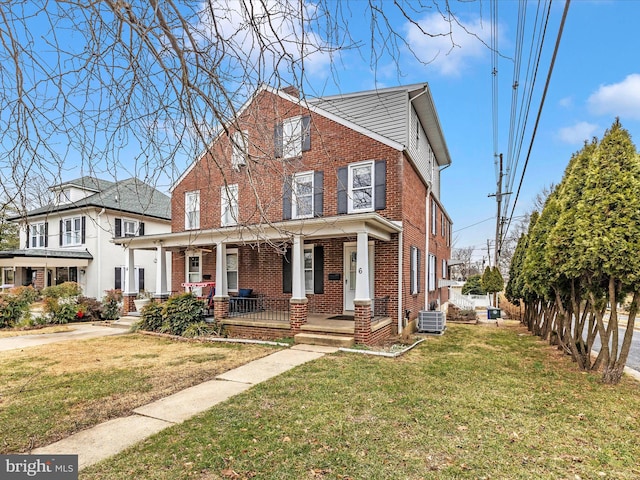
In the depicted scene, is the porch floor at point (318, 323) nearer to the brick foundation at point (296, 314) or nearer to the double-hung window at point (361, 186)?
the brick foundation at point (296, 314)

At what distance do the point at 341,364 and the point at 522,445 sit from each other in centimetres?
365

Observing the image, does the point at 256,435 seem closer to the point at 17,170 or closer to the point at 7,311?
the point at 17,170

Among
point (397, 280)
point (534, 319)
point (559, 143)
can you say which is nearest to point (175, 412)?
point (397, 280)

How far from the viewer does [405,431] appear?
4.01m

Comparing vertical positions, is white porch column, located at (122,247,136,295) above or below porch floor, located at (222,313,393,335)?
above

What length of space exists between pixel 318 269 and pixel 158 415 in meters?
7.88

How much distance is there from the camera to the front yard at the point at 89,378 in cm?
431

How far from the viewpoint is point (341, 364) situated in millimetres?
6992

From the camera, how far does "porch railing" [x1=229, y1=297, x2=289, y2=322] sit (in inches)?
451

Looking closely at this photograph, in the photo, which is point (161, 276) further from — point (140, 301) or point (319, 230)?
point (319, 230)

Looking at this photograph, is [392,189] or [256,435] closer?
[256,435]

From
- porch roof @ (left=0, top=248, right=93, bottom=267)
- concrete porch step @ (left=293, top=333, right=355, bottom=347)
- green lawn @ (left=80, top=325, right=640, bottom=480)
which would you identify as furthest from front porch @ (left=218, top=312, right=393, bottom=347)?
porch roof @ (left=0, top=248, right=93, bottom=267)

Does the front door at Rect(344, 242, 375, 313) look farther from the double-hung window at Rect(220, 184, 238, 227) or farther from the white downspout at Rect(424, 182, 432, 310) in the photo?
the double-hung window at Rect(220, 184, 238, 227)

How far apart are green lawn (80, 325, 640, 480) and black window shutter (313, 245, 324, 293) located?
539cm
